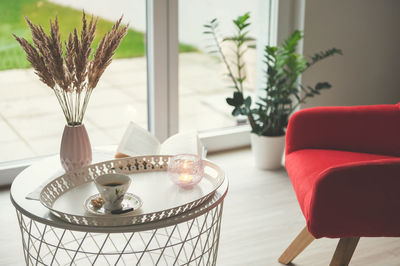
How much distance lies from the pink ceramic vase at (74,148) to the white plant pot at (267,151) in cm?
137

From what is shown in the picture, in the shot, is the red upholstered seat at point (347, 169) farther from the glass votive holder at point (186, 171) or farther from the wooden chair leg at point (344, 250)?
the glass votive holder at point (186, 171)

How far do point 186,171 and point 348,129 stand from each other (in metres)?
0.79

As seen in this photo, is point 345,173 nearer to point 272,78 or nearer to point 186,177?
point 186,177

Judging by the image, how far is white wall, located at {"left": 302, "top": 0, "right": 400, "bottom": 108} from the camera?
3.15 meters

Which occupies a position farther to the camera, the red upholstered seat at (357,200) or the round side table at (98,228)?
the red upholstered seat at (357,200)

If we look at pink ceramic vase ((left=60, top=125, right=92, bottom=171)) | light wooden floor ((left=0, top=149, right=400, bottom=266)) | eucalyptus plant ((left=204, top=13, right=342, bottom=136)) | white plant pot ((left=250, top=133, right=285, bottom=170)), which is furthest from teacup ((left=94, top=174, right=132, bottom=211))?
white plant pot ((left=250, top=133, right=285, bottom=170))

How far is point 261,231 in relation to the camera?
2.36 meters

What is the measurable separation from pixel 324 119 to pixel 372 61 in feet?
4.90

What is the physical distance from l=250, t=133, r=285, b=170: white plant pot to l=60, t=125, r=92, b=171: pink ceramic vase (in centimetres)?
137

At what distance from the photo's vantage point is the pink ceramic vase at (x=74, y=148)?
1.75 meters

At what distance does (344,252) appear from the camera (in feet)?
6.04

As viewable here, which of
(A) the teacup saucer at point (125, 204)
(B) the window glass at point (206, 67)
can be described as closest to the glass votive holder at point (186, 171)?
(A) the teacup saucer at point (125, 204)

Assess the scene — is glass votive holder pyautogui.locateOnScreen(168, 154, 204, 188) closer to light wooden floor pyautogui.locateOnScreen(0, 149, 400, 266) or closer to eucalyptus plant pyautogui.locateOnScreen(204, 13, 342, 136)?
light wooden floor pyautogui.locateOnScreen(0, 149, 400, 266)

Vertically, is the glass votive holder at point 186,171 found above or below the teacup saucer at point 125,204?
above
